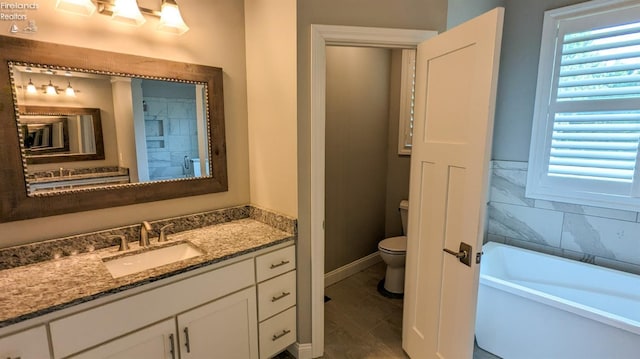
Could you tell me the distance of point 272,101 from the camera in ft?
6.44

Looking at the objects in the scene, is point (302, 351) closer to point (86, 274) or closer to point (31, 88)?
point (86, 274)

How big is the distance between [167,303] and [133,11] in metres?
1.46

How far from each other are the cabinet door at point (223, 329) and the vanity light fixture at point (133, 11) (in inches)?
59.9

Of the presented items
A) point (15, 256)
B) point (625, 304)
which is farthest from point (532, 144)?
point (15, 256)

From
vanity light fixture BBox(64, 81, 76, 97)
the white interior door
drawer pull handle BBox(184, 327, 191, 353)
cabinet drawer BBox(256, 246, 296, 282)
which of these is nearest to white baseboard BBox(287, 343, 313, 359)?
cabinet drawer BBox(256, 246, 296, 282)

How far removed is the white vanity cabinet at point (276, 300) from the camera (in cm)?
181

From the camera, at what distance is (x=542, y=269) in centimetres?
243

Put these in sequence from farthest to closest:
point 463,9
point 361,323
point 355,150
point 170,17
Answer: point 355,150, point 361,323, point 463,9, point 170,17

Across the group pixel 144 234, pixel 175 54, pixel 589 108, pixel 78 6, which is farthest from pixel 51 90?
pixel 589 108

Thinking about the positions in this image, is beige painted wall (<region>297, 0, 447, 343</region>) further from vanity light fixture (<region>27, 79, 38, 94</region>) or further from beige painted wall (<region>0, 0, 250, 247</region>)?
vanity light fixture (<region>27, 79, 38, 94</region>)

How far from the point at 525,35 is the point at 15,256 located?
356 cm

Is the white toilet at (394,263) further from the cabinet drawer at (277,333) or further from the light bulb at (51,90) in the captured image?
the light bulb at (51,90)

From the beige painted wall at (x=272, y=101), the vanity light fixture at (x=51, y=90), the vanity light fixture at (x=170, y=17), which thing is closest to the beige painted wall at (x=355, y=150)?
the beige painted wall at (x=272, y=101)

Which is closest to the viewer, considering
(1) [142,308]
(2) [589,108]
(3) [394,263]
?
(1) [142,308]
